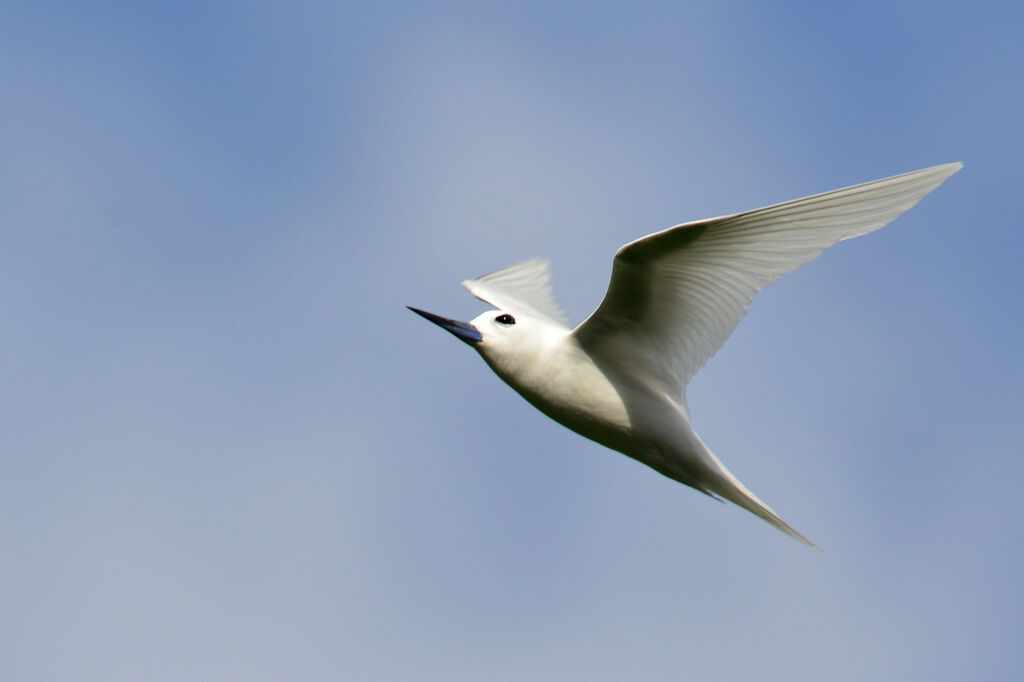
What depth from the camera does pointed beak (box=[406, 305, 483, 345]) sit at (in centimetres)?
999

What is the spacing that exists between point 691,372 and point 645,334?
65 centimetres

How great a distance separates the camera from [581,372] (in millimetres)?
9641

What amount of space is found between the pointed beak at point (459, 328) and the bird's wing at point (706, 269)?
927mm

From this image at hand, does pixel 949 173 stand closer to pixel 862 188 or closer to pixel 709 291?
pixel 862 188

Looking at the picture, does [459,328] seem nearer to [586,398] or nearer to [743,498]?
[586,398]

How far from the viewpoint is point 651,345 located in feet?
31.8

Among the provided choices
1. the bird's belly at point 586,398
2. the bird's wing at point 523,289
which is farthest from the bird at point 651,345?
the bird's wing at point 523,289

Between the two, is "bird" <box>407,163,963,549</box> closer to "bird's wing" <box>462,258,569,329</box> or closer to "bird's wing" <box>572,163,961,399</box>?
A: "bird's wing" <box>572,163,961,399</box>

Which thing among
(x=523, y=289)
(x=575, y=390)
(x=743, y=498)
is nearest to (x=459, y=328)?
(x=575, y=390)

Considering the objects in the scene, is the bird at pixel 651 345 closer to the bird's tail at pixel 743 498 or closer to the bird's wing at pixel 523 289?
the bird's tail at pixel 743 498

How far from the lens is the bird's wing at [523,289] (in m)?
13.2

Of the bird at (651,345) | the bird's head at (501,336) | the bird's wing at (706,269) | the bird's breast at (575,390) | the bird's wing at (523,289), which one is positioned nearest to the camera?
the bird's wing at (706,269)

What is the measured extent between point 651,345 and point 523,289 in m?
4.70

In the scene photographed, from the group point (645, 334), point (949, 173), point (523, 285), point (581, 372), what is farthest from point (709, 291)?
point (523, 285)
